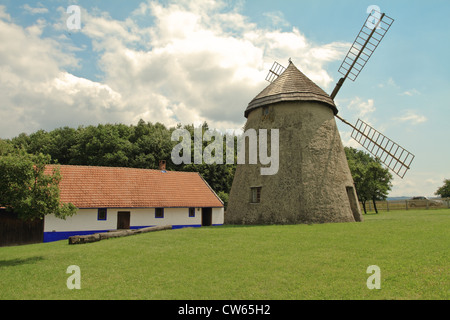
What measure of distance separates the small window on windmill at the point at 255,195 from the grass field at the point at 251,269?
6925 mm

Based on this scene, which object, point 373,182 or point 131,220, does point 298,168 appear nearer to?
point 131,220

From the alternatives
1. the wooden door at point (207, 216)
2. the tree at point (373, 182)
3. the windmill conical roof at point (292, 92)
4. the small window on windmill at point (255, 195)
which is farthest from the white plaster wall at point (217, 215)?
the tree at point (373, 182)

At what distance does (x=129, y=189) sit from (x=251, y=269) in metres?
19.1

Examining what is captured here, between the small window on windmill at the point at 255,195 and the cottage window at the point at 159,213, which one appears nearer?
the small window on windmill at the point at 255,195

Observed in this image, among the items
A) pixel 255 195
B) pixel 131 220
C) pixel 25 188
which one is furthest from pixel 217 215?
pixel 25 188

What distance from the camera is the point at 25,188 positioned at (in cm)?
1361

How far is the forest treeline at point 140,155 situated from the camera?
4097 centimetres

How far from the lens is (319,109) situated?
864 inches

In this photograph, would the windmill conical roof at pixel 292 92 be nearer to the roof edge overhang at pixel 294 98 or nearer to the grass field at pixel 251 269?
the roof edge overhang at pixel 294 98

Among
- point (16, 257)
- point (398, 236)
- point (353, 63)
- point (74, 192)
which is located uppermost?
point (353, 63)

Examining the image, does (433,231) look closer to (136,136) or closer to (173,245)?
(173,245)
